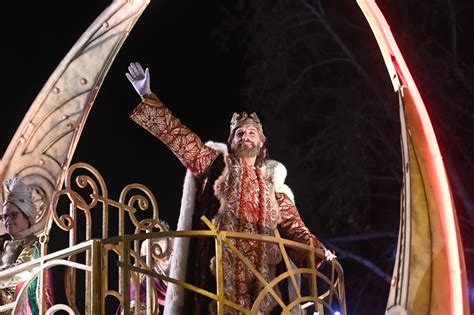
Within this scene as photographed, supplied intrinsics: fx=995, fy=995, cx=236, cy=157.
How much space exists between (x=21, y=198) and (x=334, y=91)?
688cm

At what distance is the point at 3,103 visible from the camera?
9.38 m

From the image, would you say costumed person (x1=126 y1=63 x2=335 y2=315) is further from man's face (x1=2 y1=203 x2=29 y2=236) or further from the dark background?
the dark background

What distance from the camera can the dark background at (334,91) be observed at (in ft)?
36.2

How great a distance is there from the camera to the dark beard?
269 inches

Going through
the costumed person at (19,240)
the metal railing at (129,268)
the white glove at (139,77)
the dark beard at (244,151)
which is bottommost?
the metal railing at (129,268)

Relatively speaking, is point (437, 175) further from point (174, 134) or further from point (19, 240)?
point (19, 240)

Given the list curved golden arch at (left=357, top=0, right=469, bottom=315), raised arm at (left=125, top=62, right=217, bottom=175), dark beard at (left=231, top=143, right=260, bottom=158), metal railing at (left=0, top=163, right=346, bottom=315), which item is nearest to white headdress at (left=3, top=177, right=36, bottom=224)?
metal railing at (left=0, top=163, right=346, bottom=315)

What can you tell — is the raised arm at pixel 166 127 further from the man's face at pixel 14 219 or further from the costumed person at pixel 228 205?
the man's face at pixel 14 219

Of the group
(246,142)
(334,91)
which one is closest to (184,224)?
(246,142)

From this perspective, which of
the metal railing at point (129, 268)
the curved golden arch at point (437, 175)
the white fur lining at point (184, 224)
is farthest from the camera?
the white fur lining at point (184, 224)

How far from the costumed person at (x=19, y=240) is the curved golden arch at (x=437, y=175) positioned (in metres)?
2.61

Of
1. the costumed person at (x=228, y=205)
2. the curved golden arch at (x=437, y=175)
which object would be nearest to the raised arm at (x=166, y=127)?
the costumed person at (x=228, y=205)

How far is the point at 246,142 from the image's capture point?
6.84 meters

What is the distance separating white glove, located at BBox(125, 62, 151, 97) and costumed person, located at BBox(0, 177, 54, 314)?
1.09 metres
